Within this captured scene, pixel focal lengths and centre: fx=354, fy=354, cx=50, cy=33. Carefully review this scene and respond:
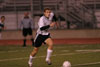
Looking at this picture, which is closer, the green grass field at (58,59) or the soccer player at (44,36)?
the soccer player at (44,36)

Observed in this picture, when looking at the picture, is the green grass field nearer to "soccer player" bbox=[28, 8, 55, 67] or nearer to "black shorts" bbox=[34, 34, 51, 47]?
"soccer player" bbox=[28, 8, 55, 67]

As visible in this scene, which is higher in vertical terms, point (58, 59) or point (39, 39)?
point (39, 39)

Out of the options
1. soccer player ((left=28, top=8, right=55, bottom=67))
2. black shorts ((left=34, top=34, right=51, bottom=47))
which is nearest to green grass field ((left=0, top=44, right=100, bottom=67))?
soccer player ((left=28, top=8, right=55, bottom=67))

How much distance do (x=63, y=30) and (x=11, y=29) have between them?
14.6 feet

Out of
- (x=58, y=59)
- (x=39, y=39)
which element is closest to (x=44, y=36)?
(x=39, y=39)

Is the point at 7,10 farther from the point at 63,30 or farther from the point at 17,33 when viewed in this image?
the point at 63,30

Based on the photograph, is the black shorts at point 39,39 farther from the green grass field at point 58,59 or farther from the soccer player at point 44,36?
the green grass field at point 58,59

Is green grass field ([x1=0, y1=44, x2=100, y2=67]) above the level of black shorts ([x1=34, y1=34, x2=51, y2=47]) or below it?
below

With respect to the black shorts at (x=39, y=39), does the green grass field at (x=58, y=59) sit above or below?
below

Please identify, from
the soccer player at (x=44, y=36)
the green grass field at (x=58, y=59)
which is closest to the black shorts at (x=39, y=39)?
the soccer player at (x=44, y=36)

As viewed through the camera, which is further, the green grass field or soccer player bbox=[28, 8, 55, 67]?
the green grass field

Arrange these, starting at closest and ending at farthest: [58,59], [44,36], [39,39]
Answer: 1. [39,39]
2. [44,36]
3. [58,59]

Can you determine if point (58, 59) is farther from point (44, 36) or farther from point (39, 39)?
point (39, 39)

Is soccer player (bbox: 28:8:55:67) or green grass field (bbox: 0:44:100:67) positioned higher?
soccer player (bbox: 28:8:55:67)
